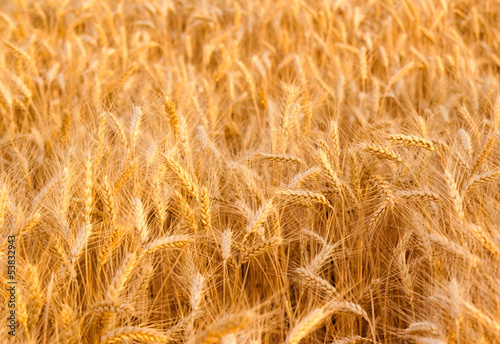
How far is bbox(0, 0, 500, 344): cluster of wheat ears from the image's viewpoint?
131cm

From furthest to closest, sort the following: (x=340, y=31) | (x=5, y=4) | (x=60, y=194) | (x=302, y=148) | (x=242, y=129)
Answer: (x=5, y=4)
(x=340, y=31)
(x=242, y=129)
(x=302, y=148)
(x=60, y=194)

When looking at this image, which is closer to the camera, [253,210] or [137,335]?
[137,335]

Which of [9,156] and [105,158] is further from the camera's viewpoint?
[9,156]

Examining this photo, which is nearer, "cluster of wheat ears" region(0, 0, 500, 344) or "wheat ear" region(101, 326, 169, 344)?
"wheat ear" region(101, 326, 169, 344)

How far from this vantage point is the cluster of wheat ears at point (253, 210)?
4.30ft

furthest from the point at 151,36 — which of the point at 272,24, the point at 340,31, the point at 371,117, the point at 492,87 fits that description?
the point at 492,87

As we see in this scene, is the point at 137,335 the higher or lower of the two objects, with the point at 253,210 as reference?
lower

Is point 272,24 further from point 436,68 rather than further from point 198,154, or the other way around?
point 198,154

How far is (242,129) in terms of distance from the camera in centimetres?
261

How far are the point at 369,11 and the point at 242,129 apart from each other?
237 cm

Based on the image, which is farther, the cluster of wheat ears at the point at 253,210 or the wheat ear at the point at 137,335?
the cluster of wheat ears at the point at 253,210

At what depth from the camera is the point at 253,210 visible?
1.66m

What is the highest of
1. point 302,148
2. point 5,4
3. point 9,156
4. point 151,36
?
point 5,4

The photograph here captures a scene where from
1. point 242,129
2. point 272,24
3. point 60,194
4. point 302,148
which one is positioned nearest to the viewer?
point 60,194
